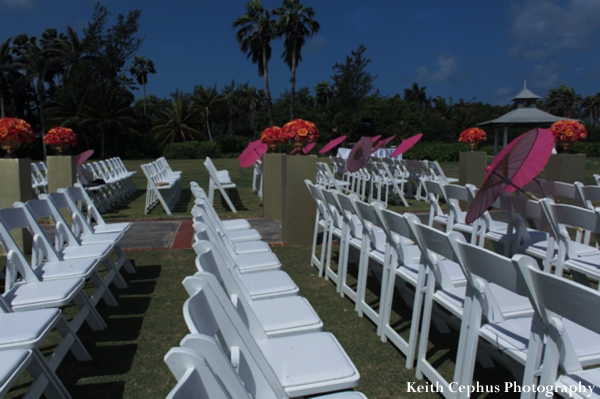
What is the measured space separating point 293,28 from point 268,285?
37.4 meters

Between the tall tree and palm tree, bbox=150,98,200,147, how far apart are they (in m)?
15.2

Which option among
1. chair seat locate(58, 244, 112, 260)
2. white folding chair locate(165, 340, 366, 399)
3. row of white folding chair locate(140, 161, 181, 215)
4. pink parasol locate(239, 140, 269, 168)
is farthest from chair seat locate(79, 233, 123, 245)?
pink parasol locate(239, 140, 269, 168)

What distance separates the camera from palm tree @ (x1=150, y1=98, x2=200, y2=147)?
38.9m

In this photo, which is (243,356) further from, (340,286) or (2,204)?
(2,204)

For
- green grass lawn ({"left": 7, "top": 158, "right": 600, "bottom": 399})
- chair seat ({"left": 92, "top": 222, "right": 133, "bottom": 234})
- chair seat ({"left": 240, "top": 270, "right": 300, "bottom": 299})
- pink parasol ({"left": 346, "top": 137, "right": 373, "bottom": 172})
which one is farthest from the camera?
pink parasol ({"left": 346, "top": 137, "right": 373, "bottom": 172})

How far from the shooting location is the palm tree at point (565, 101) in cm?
6881

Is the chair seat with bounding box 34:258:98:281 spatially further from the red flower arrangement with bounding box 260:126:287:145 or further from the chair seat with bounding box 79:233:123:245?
the red flower arrangement with bounding box 260:126:287:145

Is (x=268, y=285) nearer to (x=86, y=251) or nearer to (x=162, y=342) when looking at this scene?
(x=162, y=342)

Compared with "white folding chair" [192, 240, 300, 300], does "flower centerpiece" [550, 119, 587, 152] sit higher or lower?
higher

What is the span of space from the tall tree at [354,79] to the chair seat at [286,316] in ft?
150

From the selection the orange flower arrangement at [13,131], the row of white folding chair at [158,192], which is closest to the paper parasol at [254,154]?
the row of white folding chair at [158,192]

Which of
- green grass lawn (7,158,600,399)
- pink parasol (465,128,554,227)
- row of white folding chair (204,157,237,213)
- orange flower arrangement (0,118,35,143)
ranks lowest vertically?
green grass lawn (7,158,600,399)

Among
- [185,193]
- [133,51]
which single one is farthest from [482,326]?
[133,51]

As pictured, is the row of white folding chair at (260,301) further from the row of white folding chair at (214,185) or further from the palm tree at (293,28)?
the palm tree at (293,28)
